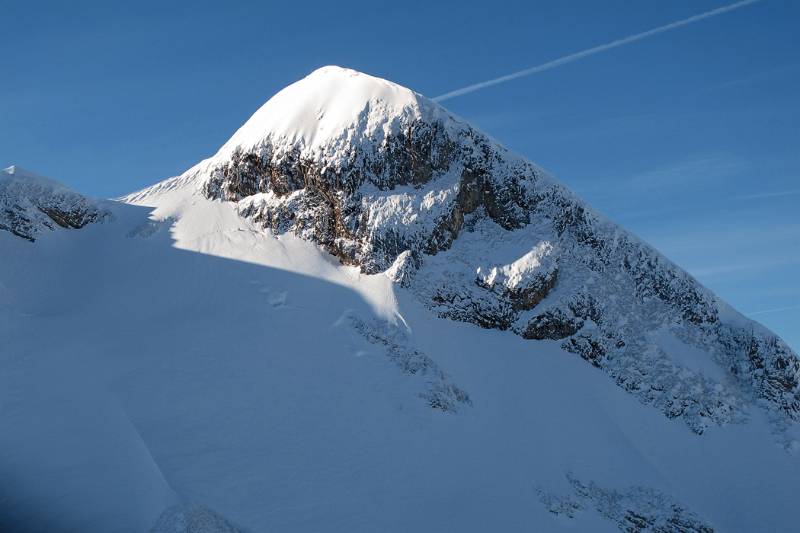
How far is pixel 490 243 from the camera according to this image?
133 feet

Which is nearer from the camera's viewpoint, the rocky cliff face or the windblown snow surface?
the windblown snow surface

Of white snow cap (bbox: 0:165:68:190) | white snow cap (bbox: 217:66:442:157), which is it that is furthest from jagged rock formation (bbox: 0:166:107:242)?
white snow cap (bbox: 217:66:442:157)

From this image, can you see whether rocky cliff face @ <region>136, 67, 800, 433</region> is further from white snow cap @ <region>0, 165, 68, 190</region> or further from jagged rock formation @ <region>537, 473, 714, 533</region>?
white snow cap @ <region>0, 165, 68, 190</region>

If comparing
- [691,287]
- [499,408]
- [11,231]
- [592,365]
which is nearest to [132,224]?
[11,231]

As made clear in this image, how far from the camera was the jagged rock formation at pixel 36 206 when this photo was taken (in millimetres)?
38719

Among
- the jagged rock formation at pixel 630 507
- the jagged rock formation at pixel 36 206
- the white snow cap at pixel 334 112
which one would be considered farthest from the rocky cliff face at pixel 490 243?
the jagged rock formation at pixel 36 206

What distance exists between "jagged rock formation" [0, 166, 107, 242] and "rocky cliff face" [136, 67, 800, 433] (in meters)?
6.30

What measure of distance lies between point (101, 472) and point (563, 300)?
22085 millimetres

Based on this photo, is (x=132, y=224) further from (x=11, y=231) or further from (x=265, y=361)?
(x=265, y=361)

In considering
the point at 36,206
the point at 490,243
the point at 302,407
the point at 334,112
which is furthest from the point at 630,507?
the point at 36,206

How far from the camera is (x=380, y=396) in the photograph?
3219 centimetres

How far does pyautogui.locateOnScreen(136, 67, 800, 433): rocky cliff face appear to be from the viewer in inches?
1515

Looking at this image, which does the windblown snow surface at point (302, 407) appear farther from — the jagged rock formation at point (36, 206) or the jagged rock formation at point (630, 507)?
the jagged rock formation at point (36, 206)

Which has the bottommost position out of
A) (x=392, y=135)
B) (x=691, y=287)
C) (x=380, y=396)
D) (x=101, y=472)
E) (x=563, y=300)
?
(x=101, y=472)
